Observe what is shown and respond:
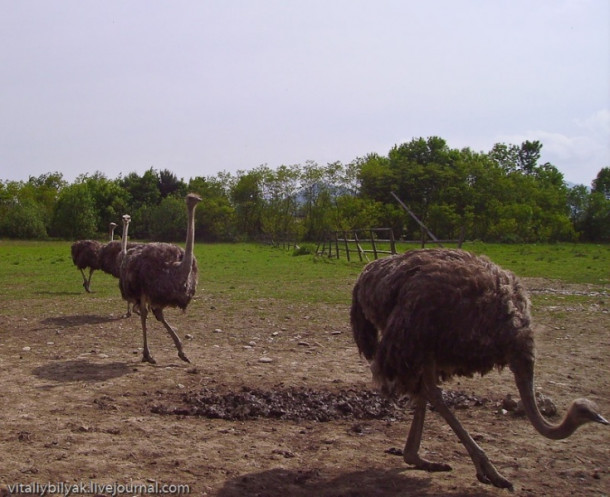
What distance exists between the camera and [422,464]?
4.25 meters

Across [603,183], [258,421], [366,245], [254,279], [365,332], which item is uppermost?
[603,183]

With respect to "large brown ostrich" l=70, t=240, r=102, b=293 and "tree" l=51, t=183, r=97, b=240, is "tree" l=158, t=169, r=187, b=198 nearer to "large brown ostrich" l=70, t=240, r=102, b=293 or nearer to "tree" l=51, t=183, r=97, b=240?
"tree" l=51, t=183, r=97, b=240

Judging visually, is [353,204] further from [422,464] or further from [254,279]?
[422,464]

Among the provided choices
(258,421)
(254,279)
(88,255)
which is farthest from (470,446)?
(254,279)

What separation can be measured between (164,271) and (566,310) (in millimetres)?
7398

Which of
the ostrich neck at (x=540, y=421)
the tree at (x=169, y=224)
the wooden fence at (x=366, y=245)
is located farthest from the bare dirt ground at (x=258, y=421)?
the tree at (x=169, y=224)

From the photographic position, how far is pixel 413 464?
4250 mm

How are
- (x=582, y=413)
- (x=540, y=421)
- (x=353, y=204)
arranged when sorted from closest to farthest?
(x=582, y=413) → (x=540, y=421) → (x=353, y=204)

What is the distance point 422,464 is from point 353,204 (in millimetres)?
39466

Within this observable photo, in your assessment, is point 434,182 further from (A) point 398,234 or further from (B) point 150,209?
(B) point 150,209

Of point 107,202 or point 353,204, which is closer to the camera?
point 353,204

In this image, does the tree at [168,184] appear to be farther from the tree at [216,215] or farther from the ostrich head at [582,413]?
the ostrich head at [582,413]

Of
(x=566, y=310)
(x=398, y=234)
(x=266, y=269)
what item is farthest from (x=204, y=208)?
(x=566, y=310)

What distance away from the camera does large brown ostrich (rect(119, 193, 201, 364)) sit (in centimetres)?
752
